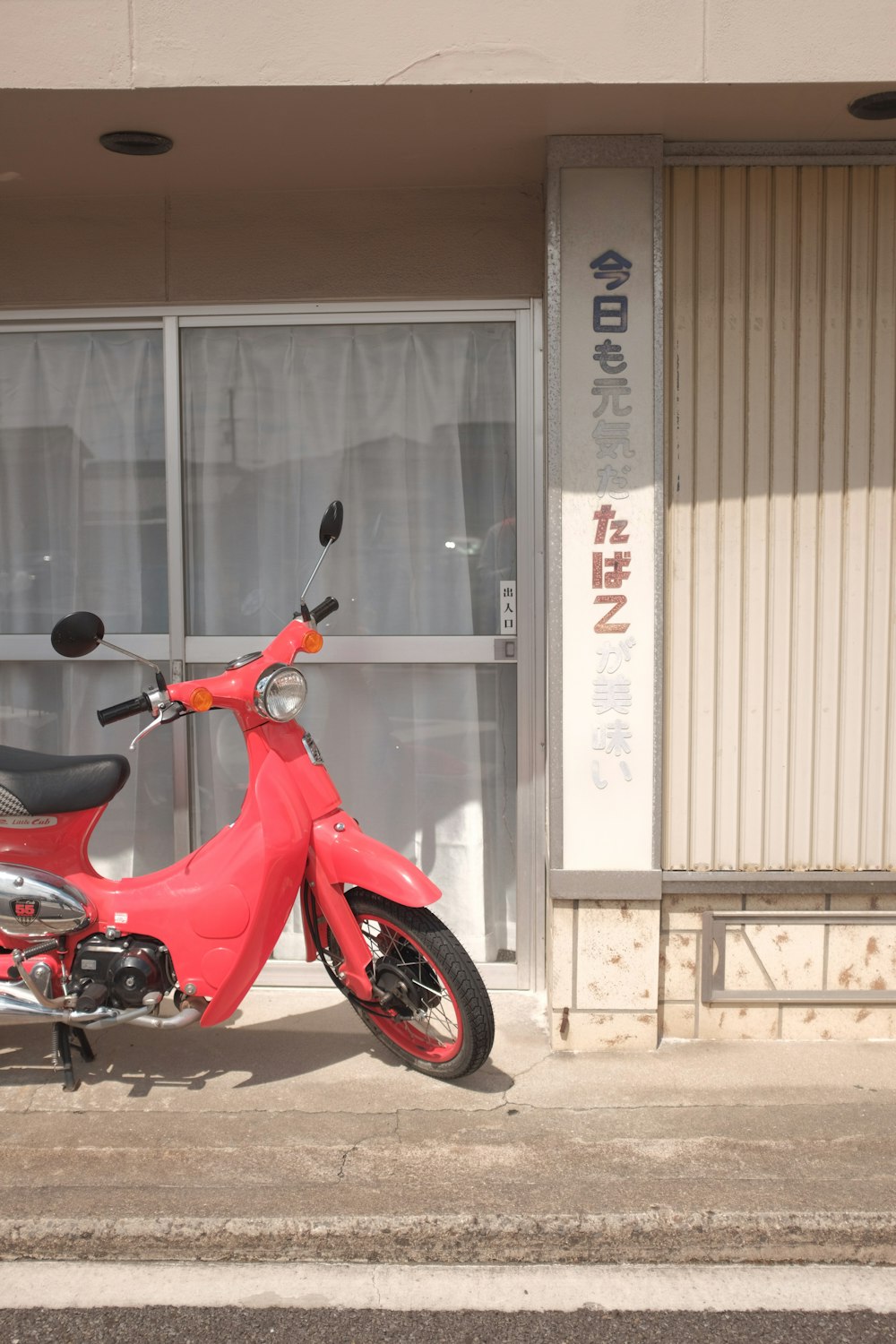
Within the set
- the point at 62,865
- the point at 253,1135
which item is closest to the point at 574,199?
the point at 62,865

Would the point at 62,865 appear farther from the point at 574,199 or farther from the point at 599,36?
the point at 599,36

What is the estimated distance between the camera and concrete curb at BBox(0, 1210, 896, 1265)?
2.96 m

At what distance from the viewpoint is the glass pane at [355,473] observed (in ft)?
15.0

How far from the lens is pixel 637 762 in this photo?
4.00m

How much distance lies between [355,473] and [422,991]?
202 centimetres

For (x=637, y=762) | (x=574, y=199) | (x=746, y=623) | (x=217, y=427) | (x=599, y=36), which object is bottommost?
(x=637, y=762)

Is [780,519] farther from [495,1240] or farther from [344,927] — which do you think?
[495,1240]

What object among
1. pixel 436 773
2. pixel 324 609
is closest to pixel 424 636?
pixel 436 773

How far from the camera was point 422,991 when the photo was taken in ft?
12.2

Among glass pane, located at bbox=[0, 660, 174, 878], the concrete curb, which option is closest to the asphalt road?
the concrete curb

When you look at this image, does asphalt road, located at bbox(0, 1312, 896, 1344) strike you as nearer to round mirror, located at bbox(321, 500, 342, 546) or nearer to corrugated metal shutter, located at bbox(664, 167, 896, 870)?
corrugated metal shutter, located at bbox(664, 167, 896, 870)

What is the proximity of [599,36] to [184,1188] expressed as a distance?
3439 millimetres

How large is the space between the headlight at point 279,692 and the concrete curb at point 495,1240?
1.38m

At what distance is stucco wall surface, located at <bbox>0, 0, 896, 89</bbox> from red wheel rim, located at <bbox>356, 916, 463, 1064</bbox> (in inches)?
101
